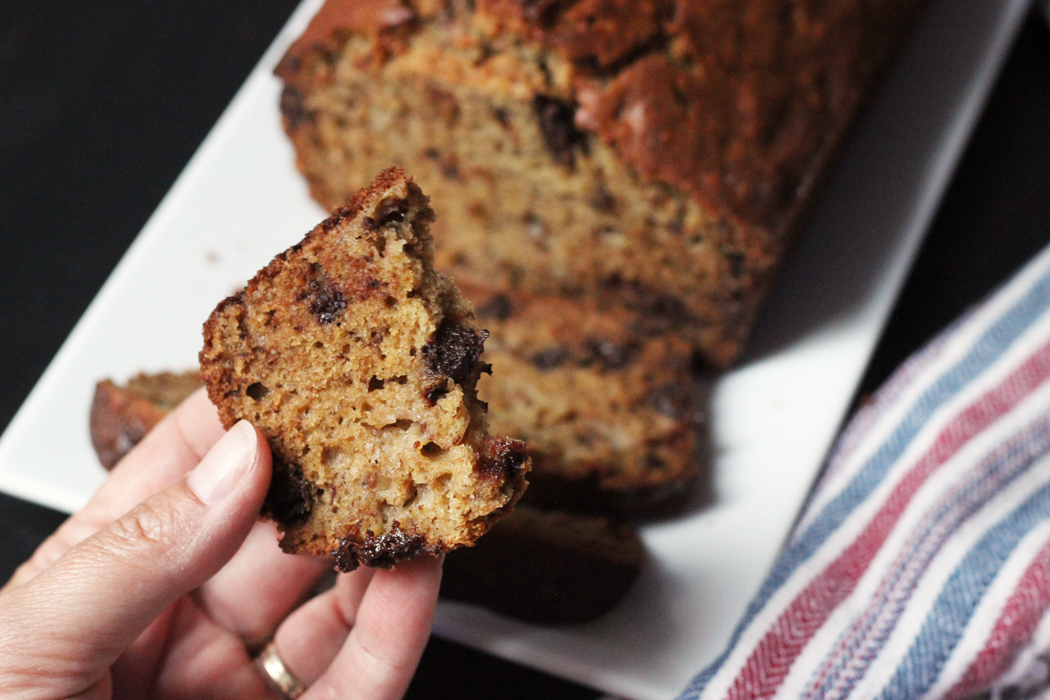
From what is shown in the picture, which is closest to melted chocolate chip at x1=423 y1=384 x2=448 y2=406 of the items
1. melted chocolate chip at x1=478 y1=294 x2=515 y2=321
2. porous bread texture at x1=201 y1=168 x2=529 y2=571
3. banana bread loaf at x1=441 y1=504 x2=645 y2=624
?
porous bread texture at x1=201 y1=168 x2=529 y2=571

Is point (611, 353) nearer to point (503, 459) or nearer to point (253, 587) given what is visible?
point (253, 587)

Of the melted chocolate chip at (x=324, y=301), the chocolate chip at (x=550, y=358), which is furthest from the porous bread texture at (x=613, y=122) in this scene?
the melted chocolate chip at (x=324, y=301)

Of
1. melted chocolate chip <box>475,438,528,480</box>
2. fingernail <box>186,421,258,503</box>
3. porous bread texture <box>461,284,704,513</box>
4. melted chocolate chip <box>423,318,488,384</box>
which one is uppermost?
melted chocolate chip <box>423,318,488,384</box>

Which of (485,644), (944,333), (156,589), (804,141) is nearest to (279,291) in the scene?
(156,589)

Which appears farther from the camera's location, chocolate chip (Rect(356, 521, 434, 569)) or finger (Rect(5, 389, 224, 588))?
finger (Rect(5, 389, 224, 588))

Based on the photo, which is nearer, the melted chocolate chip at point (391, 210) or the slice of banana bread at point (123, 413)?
the melted chocolate chip at point (391, 210)

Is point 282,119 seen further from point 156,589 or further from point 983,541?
point 983,541

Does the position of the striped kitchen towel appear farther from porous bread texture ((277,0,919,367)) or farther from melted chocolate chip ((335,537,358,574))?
melted chocolate chip ((335,537,358,574))

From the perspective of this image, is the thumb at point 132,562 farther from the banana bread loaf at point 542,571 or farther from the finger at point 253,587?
the banana bread loaf at point 542,571
